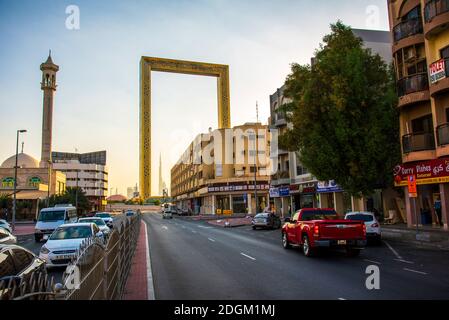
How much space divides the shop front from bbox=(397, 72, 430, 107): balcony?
395 cm

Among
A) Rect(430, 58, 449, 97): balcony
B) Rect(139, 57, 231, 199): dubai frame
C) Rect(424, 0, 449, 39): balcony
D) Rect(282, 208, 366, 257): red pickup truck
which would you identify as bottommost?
Rect(282, 208, 366, 257): red pickup truck

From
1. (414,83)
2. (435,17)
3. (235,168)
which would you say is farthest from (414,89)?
(235,168)

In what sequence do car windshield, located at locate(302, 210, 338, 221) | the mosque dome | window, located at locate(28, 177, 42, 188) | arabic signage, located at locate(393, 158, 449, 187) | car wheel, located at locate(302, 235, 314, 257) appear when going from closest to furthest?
car wheel, located at locate(302, 235, 314, 257) → car windshield, located at locate(302, 210, 338, 221) → arabic signage, located at locate(393, 158, 449, 187) → window, located at locate(28, 177, 42, 188) → the mosque dome

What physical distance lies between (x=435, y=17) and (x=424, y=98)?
15.3 ft

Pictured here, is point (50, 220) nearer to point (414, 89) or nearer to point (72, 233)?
point (72, 233)

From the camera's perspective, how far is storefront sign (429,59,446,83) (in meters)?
22.2

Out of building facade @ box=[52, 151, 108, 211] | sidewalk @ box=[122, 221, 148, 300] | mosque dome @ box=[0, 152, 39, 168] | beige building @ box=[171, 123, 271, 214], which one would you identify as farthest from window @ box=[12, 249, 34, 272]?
building facade @ box=[52, 151, 108, 211]

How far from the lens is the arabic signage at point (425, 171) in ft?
74.3

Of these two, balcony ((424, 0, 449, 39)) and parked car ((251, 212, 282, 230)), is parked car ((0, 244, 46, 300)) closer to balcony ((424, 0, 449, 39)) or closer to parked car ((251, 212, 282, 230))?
balcony ((424, 0, 449, 39))

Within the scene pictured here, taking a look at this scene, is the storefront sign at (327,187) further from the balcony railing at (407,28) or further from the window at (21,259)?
the window at (21,259)

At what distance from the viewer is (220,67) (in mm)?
113312

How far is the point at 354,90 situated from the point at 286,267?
14.4 metres
